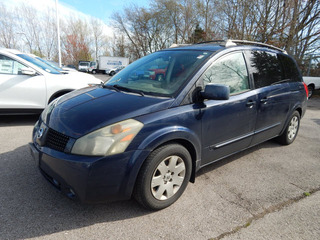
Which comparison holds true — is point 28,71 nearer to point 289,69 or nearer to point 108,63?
point 289,69

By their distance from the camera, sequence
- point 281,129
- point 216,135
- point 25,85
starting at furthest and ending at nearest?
1. point 25,85
2. point 281,129
3. point 216,135

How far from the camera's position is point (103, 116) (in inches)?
80.1

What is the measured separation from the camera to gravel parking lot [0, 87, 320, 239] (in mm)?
1986

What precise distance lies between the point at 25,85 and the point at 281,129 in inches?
200

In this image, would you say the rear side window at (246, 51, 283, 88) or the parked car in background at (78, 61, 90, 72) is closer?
the rear side window at (246, 51, 283, 88)

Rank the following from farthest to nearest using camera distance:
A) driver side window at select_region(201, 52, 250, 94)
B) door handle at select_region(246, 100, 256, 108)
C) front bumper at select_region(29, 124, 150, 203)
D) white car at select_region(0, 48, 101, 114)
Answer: white car at select_region(0, 48, 101, 114), door handle at select_region(246, 100, 256, 108), driver side window at select_region(201, 52, 250, 94), front bumper at select_region(29, 124, 150, 203)

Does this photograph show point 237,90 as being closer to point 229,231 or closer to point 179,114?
point 179,114

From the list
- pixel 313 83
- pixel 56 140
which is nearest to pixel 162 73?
pixel 56 140

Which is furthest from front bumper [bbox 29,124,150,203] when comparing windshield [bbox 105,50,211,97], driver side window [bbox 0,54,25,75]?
driver side window [bbox 0,54,25,75]

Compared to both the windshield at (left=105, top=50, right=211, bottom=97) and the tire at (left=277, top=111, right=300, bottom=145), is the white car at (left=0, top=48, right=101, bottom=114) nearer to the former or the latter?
the windshield at (left=105, top=50, right=211, bottom=97)

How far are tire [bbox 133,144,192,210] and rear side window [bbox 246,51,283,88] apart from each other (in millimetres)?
1656

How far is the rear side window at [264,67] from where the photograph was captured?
3162mm

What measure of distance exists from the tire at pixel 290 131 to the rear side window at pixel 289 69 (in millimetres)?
641

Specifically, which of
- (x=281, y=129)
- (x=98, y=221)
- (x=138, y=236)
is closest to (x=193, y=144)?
(x=138, y=236)
